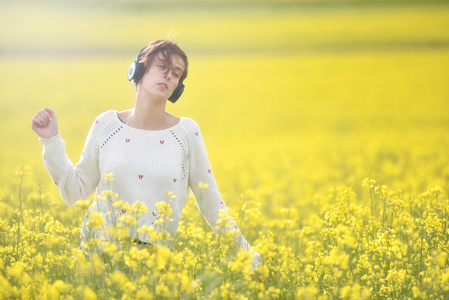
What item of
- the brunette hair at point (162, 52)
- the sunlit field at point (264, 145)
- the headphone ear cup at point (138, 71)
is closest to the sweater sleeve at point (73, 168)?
the sunlit field at point (264, 145)

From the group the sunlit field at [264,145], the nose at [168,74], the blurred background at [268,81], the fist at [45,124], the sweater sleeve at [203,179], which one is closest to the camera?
the sunlit field at [264,145]

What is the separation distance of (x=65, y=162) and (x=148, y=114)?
54 centimetres

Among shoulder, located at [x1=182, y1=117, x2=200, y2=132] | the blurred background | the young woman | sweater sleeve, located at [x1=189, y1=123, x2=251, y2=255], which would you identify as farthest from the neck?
the blurred background

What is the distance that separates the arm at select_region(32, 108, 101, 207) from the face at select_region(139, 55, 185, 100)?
406 millimetres

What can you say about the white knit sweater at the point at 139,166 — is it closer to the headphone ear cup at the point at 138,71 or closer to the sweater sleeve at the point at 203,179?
the sweater sleeve at the point at 203,179

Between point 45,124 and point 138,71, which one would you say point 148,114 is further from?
point 45,124

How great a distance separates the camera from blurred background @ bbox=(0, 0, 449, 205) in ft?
38.4

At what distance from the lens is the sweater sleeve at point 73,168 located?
11.6ft

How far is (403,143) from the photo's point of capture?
13547 millimetres

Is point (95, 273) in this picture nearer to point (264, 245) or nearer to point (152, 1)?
point (264, 245)

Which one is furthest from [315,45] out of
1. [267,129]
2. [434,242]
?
[434,242]

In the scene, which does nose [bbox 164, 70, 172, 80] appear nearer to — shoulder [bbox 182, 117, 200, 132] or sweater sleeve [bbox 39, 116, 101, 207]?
shoulder [bbox 182, 117, 200, 132]

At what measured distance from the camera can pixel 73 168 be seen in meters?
3.66

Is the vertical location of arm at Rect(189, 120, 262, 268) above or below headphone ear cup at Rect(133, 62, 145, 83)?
below
